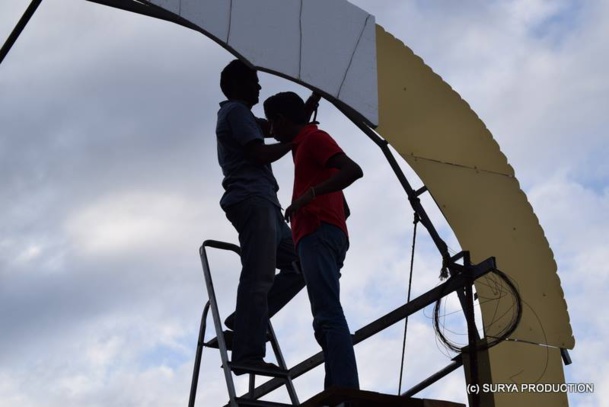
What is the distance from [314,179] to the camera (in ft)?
21.9

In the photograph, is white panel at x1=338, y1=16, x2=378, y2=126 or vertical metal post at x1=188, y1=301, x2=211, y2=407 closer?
vertical metal post at x1=188, y1=301, x2=211, y2=407

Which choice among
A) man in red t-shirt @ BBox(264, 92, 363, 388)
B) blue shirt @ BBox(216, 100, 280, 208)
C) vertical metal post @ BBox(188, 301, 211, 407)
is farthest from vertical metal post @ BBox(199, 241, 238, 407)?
man in red t-shirt @ BBox(264, 92, 363, 388)

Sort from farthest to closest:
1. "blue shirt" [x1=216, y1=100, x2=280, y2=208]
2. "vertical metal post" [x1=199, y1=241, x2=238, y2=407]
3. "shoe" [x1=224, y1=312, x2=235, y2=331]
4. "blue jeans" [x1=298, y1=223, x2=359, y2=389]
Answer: "shoe" [x1=224, y1=312, x2=235, y2=331], "blue shirt" [x1=216, y1=100, x2=280, y2=208], "vertical metal post" [x1=199, y1=241, x2=238, y2=407], "blue jeans" [x1=298, y1=223, x2=359, y2=389]

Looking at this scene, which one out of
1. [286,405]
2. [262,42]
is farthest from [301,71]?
[286,405]

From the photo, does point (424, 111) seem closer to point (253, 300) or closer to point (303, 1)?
point (303, 1)

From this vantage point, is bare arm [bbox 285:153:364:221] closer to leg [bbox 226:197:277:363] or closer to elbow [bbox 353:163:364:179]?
elbow [bbox 353:163:364:179]

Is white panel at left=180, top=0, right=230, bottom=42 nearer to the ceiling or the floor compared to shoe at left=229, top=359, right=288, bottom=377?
nearer to the ceiling

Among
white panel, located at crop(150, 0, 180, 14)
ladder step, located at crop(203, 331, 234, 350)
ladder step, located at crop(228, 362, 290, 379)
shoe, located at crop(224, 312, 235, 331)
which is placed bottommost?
ladder step, located at crop(228, 362, 290, 379)

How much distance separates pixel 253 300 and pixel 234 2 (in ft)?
5.40

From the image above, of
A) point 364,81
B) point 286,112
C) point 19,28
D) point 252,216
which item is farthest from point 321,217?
point 19,28

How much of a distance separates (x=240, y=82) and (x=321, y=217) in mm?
1129

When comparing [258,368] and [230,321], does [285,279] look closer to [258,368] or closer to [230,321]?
[230,321]

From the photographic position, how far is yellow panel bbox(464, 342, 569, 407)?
7.09 metres

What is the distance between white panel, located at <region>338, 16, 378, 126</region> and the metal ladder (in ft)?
3.74
